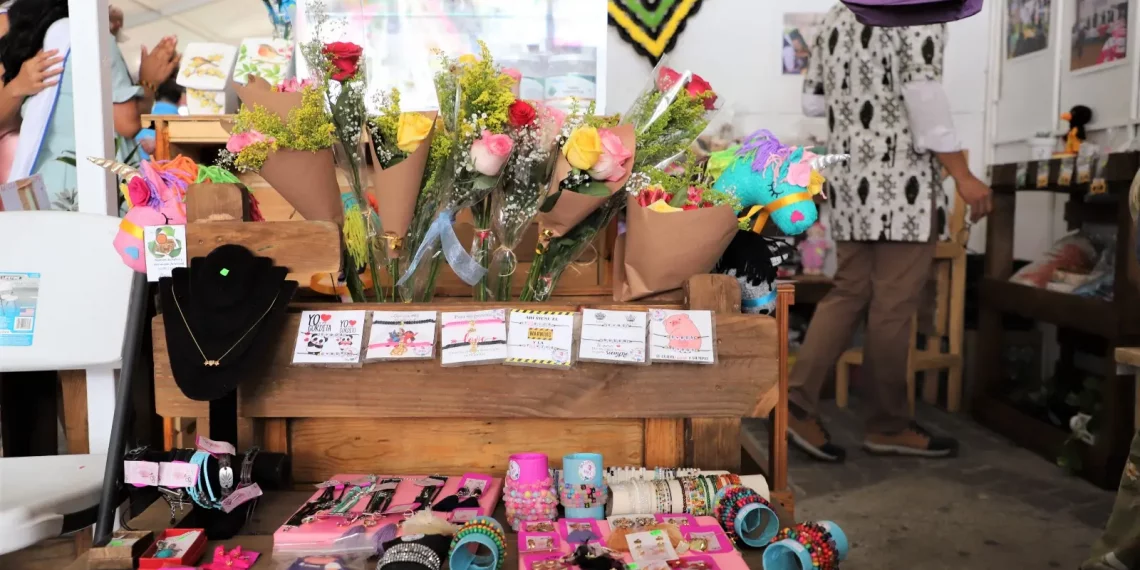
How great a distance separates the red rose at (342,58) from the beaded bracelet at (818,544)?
896 millimetres

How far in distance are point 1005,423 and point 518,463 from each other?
10.2 feet

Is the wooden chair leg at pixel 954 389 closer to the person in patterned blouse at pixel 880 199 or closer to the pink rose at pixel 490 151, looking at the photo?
the person in patterned blouse at pixel 880 199

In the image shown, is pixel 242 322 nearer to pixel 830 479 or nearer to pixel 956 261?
pixel 830 479

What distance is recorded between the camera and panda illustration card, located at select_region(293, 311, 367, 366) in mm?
1235

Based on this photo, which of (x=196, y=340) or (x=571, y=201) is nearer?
(x=196, y=340)

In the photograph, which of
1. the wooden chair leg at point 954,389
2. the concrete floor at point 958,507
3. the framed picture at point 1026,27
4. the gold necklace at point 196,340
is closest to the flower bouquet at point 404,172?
the gold necklace at point 196,340

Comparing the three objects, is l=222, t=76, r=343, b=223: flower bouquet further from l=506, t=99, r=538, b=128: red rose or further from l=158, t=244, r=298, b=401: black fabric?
l=506, t=99, r=538, b=128: red rose

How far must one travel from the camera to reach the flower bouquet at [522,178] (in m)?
1.29

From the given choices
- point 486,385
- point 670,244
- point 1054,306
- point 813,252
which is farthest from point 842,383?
point 486,385

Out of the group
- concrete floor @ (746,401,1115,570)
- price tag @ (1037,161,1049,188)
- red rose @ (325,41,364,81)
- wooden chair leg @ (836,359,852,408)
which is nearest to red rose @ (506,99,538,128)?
red rose @ (325,41,364,81)

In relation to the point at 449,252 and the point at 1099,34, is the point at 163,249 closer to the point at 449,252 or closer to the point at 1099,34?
the point at 449,252

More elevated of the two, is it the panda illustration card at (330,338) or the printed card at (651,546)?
the panda illustration card at (330,338)

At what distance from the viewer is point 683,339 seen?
125cm

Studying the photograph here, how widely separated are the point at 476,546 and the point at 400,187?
54cm
